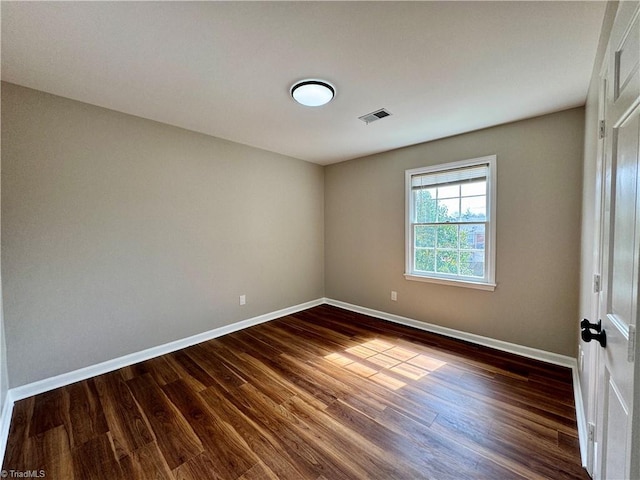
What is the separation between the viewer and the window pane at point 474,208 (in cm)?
304

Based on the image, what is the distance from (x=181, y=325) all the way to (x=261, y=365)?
1129 mm

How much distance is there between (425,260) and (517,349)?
4.40 ft

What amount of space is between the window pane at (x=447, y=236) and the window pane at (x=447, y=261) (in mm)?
88

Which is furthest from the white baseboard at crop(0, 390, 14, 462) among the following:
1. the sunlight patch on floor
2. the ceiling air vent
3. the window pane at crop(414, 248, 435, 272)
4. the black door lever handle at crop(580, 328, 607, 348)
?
the window pane at crop(414, 248, 435, 272)

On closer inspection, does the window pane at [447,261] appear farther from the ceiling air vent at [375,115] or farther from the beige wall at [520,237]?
the ceiling air vent at [375,115]

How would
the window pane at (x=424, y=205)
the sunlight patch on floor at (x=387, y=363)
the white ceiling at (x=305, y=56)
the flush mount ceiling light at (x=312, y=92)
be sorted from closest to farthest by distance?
the white ceiling at (x=305, y=56) < the flush mount ceiling light at (x=312, y=92) < the sunlight patch on floor at (x=387, y=363) < the window pane at (x=424, y=205)

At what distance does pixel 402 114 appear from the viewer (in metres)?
2.63

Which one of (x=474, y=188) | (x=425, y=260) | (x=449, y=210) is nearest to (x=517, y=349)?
(x=425, y=260)

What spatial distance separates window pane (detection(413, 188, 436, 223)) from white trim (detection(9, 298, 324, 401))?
2561 millimetres

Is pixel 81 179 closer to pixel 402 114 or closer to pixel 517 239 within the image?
pixel 402 114

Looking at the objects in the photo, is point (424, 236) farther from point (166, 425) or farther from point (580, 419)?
point (166, 425)

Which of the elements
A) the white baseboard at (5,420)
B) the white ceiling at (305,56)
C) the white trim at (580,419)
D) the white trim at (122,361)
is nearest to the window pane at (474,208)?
the white ceiling at (305,56)

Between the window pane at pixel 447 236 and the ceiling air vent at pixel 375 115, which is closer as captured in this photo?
the ceiling air vent at pixel 375 115

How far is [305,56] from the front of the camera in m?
1.75
